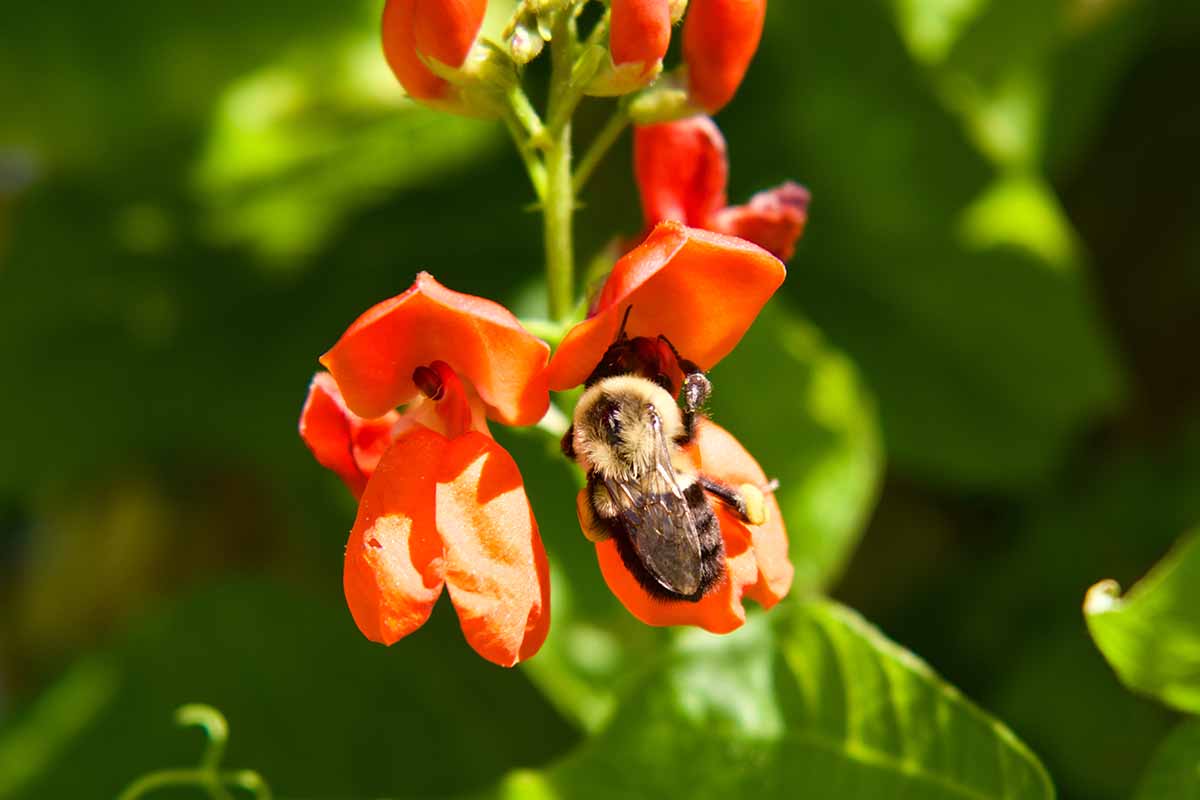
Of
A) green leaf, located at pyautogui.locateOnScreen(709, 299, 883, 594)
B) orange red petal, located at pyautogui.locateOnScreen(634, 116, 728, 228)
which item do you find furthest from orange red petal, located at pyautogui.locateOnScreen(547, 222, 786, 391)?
green leaf, located at pyautogui.locateOnScreen(709, 299, 883, 594)

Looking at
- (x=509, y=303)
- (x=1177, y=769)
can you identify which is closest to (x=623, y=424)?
(x=1177, y=769)

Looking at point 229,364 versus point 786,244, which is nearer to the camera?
point 786,244

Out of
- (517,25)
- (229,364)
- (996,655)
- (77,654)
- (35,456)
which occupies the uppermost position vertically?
(517,25)

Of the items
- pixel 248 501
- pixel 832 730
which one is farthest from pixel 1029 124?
pixel 248 501

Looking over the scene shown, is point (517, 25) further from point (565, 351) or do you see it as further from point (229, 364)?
point (229, 364)

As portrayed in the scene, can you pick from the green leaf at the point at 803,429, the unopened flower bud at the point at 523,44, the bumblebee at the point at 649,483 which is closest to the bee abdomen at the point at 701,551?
the bumblebee at the point at 649,483

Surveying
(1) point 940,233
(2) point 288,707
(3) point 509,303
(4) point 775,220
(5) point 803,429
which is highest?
(4) point 775,220

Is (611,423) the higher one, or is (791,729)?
(611,423)

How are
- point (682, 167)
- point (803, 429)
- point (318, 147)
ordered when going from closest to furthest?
point (682, 167) → point (803, 429) → point (318, 147)

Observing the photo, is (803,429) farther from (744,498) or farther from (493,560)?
(493,560)
